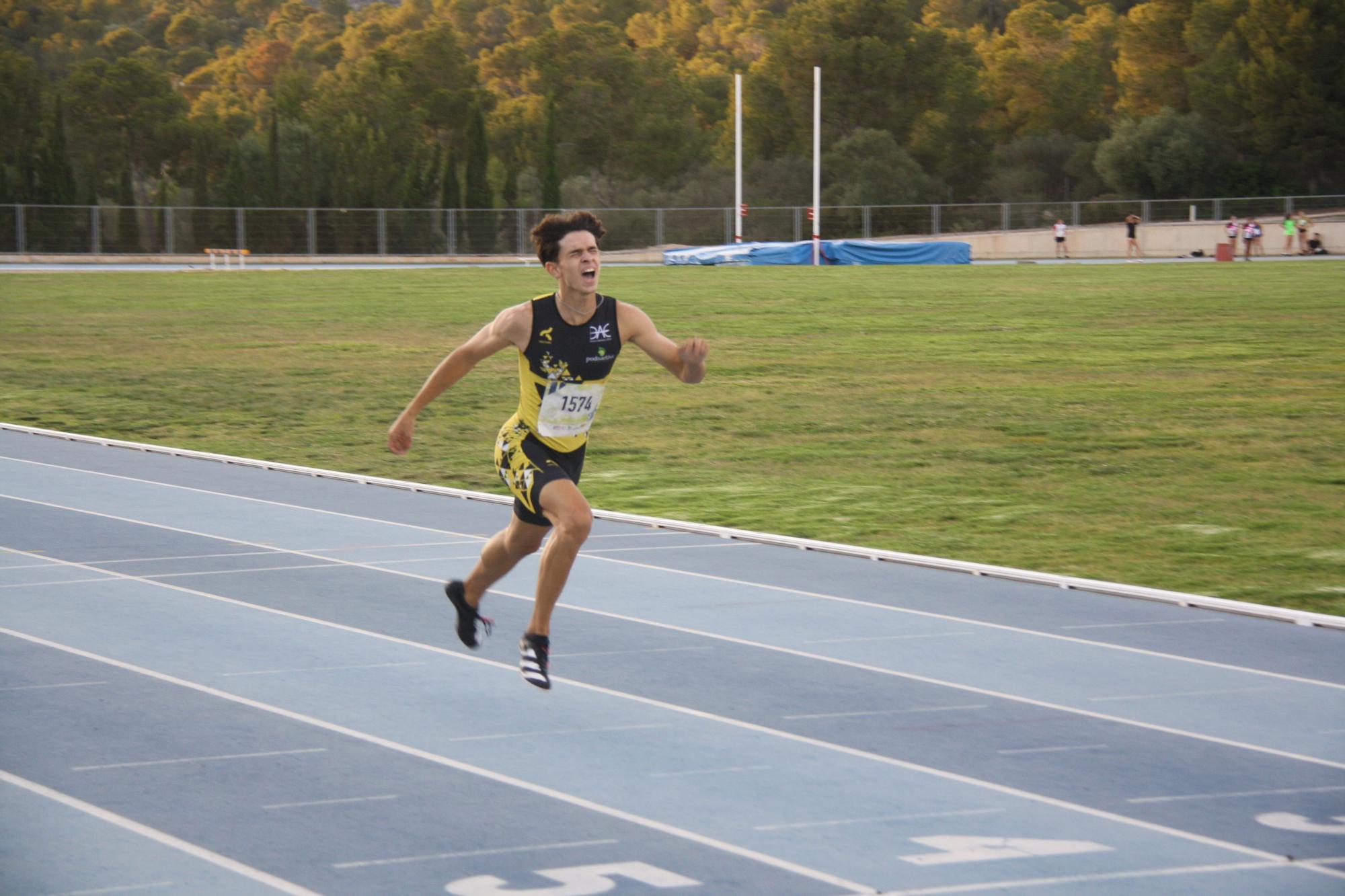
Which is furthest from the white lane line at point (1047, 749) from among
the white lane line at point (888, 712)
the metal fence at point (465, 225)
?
the metal fence at point (465, 225)

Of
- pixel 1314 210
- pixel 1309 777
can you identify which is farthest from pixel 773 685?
pixel 1314 210

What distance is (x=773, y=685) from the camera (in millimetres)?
6281

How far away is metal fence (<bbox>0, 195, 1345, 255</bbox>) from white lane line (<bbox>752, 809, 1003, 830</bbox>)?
53.4 m

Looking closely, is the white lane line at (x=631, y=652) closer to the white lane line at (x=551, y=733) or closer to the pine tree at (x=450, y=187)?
the white lane line at (x=551, y=733)

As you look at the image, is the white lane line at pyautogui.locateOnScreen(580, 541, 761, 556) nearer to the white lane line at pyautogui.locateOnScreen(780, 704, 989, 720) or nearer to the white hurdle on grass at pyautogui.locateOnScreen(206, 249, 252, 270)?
the white lane line at pyautogui.locateOnScreen(780, 704, 989, 720)

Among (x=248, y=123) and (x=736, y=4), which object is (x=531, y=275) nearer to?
(x=248, y=123)

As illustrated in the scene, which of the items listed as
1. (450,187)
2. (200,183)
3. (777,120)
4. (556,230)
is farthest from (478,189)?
(556,230)

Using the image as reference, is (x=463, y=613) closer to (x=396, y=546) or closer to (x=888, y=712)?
(x=888, y=712)

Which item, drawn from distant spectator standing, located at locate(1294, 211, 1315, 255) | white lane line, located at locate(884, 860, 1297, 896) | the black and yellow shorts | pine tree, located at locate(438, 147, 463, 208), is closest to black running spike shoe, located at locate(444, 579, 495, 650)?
the black and yellow shorts

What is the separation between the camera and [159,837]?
4586mm

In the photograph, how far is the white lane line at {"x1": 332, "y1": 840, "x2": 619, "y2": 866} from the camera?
438 cm

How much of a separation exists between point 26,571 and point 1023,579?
5.09 m

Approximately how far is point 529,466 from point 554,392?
31 cm

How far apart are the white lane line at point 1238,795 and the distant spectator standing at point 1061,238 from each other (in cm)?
5449
